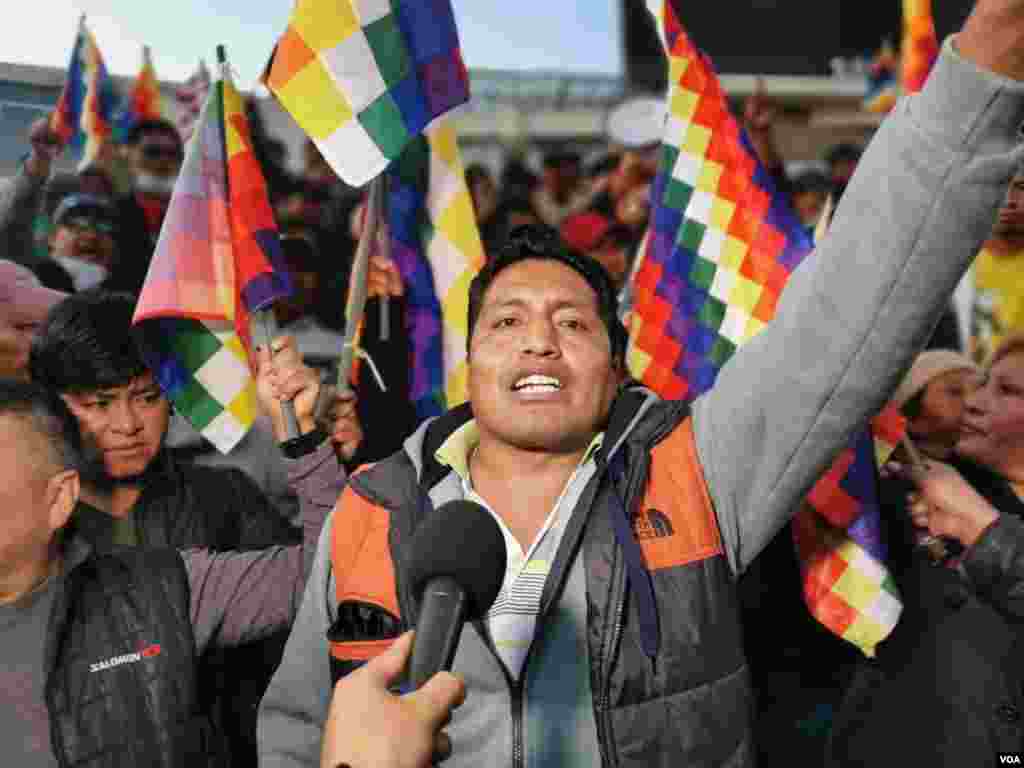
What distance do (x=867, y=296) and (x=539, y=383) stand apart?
62cm

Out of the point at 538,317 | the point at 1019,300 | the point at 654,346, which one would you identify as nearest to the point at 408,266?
the point at 654,346

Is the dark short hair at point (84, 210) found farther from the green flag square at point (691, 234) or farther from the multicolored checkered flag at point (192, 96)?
the green flag square at point (691, 234)

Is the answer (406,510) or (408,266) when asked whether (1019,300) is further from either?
(406,510)

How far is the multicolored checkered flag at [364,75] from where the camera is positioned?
2461mm

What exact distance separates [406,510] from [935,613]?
4.31ft

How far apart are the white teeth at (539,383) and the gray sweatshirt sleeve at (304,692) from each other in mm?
459

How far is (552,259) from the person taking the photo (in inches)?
83.5

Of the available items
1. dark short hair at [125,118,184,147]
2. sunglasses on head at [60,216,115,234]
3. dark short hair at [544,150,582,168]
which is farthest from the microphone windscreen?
dark short hair at [544,150,582,168]

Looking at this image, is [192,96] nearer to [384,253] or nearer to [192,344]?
[384,253]

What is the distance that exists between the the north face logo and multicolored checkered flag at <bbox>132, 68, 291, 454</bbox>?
1.14m

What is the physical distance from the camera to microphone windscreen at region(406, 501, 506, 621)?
1223mm

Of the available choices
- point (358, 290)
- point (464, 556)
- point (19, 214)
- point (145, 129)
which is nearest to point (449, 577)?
point (464, 556)

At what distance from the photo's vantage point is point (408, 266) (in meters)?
3.10

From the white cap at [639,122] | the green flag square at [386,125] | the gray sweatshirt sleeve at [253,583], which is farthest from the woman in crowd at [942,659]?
the white cap at [639,122]
